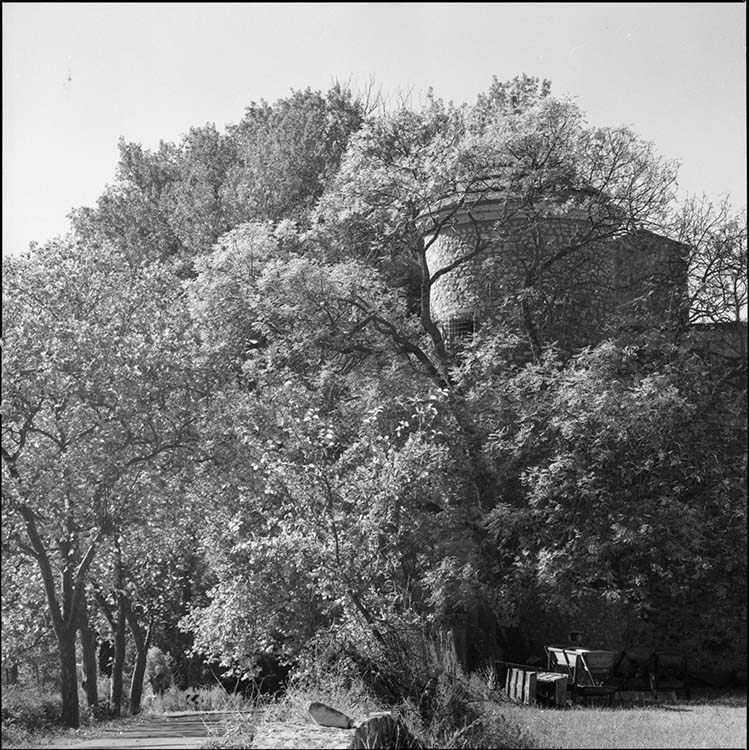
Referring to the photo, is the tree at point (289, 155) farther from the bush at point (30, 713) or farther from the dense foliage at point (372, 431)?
the bush at point (30, 713)

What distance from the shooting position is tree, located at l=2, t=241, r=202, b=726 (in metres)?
14.1

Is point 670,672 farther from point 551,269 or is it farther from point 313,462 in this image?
point 551,269

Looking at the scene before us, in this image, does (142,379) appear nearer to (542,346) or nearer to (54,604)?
(54,604)

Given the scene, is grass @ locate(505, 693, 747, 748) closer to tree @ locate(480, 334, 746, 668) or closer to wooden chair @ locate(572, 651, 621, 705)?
wooden chair @ locate(572, 651, 621, 705)

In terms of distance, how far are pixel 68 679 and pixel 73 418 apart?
341 cm

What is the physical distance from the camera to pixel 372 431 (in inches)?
672

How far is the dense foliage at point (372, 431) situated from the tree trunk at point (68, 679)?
0.04 metres

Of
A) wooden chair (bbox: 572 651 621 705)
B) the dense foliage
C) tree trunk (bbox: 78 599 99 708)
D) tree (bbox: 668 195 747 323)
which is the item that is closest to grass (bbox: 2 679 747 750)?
the dense foliage

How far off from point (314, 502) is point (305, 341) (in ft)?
24.1

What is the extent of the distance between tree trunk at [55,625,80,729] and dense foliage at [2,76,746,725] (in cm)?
4

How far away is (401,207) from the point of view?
21.2 metres

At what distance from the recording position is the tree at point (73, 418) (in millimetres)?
14070

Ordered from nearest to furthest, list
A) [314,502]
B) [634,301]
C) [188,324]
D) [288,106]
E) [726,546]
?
1. [314,502]
2. [188,324]
3. [726,546]
4. [634,301]
5. [288,106]

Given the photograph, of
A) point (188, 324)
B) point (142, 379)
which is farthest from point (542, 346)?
point (142, 379)
